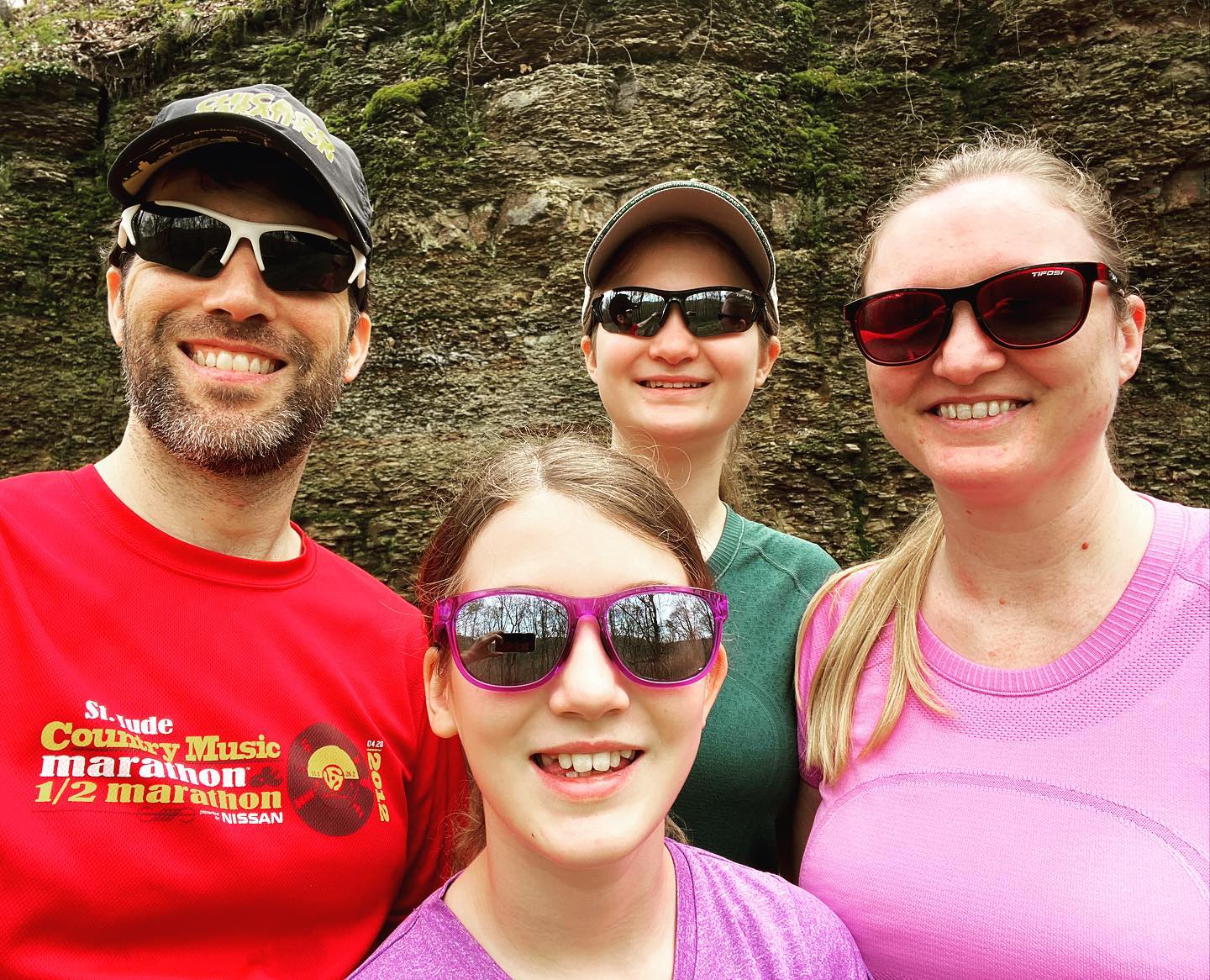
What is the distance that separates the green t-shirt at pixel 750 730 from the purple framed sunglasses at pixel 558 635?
0.71 metres

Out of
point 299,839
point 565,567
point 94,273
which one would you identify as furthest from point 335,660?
point 94,273

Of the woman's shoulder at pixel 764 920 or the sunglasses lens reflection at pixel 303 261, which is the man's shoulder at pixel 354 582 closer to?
the sunglasses lens reflection at pixel 303 261

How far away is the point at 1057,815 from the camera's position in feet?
5.30

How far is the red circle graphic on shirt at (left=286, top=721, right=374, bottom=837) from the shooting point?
1.93 meters

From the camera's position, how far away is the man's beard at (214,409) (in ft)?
7.02

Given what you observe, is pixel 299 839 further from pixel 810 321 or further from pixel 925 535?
pixel 810 321

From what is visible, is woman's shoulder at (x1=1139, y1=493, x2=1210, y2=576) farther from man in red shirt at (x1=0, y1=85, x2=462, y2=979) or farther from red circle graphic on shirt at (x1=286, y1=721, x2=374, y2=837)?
red circle graphic on shirt at (x1=286, y1=721, x2=374, y2=837)

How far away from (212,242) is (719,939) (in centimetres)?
191

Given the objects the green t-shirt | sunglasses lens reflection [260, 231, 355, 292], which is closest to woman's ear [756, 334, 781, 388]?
the green t-shirt

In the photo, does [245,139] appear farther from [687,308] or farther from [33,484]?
[687,308]

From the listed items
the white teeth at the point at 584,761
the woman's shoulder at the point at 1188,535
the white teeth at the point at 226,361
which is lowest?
the white teeth at the point at 584,761

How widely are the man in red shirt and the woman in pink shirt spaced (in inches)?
41.3

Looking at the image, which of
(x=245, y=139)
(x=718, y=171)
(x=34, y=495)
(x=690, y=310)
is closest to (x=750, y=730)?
(x=690, y=310)

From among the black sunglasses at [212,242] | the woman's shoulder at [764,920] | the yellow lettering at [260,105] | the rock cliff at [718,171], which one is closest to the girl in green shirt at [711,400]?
the woman's shoulder at [764,920]
